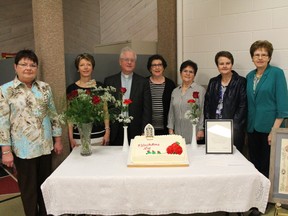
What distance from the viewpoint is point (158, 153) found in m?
1.92

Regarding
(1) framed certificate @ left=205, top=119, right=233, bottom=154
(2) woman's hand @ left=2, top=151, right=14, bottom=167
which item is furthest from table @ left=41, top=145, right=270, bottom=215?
(2) woman's hand @ left=2, top=151, right=14, bottom=167

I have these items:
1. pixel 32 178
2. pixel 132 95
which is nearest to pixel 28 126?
pixel 32 178

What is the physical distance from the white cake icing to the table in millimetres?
76

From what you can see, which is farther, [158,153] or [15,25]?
[15,25]

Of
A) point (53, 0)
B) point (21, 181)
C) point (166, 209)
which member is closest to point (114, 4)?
point (53, 0)

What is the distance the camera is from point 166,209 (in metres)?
1.77

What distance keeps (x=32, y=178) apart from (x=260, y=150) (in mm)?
1919

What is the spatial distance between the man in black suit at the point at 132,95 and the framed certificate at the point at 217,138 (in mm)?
723

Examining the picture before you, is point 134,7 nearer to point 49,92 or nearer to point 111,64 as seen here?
point 111,64

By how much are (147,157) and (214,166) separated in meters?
0.42

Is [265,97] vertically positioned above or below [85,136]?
above

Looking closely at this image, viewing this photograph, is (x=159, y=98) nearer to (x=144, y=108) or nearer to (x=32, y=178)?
(x=144, y=108)

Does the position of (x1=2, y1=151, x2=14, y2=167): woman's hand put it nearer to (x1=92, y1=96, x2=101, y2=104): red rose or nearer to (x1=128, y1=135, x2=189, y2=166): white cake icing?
(x1=92, y1=96, x2=101, y2=104): red rose

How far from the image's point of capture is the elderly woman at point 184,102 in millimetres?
2674
